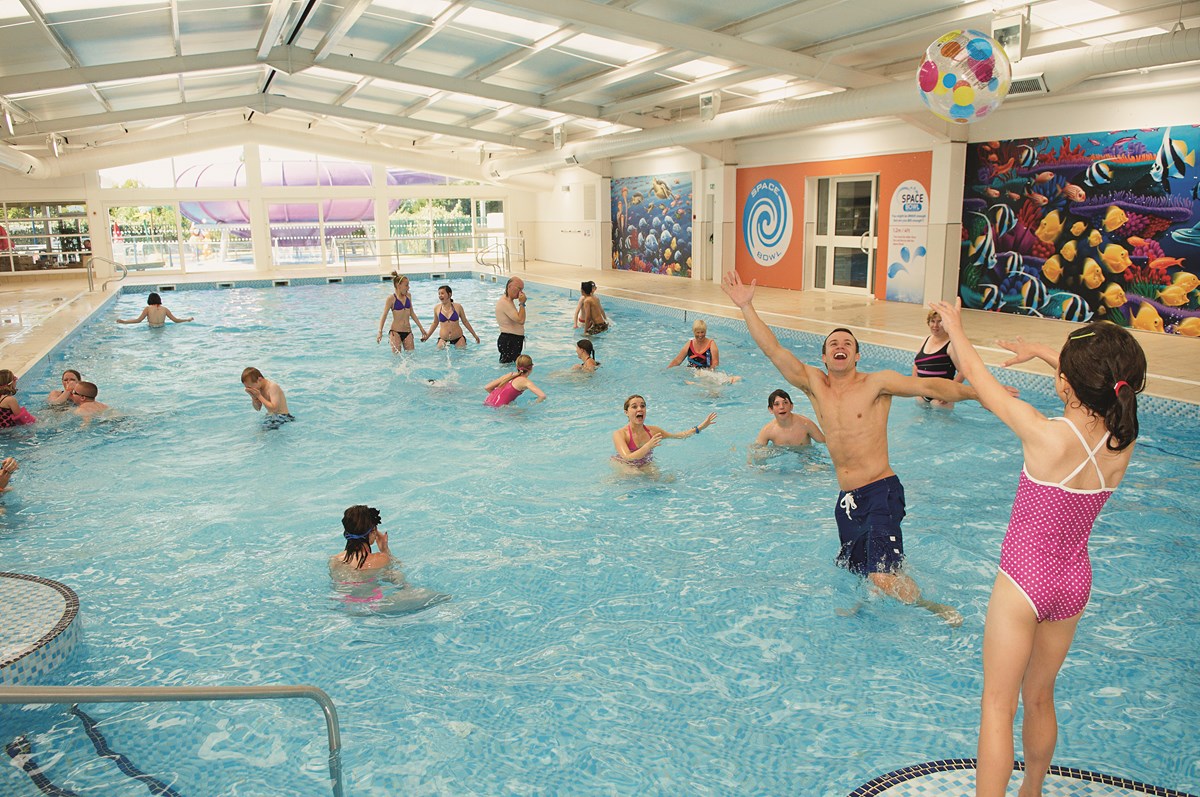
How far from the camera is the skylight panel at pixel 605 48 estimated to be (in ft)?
38.2

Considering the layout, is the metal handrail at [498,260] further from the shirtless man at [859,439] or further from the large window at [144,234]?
the shirtless man at [859,439]

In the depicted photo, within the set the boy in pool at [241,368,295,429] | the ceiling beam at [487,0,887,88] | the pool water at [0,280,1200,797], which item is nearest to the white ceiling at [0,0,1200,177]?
the ceiling beam at [487,0,887,88]

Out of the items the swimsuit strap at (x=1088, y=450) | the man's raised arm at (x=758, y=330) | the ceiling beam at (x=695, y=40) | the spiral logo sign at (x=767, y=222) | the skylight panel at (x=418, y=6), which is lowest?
the swimsuit strap at (x=1088, y=450)

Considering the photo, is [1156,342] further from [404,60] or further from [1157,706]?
[404,60]

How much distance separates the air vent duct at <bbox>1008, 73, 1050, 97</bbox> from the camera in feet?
29.0

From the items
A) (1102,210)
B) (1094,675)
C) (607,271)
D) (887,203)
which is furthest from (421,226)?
(1094,675)

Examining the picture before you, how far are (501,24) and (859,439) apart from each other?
9494mm

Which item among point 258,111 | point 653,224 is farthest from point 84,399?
point 653,224

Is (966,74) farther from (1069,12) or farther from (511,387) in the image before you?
(511,387)

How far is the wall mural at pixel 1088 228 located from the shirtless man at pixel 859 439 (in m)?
8.51

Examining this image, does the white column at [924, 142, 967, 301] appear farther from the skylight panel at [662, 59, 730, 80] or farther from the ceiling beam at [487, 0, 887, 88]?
the skylight panel at [662, 59, 730, 80]

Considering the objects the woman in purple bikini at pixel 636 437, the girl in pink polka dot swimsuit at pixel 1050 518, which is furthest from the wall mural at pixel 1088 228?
the girl in pink polka dot swimsuit at pixel 1050 518

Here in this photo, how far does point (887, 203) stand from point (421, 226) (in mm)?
16811

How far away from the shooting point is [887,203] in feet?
45.9
